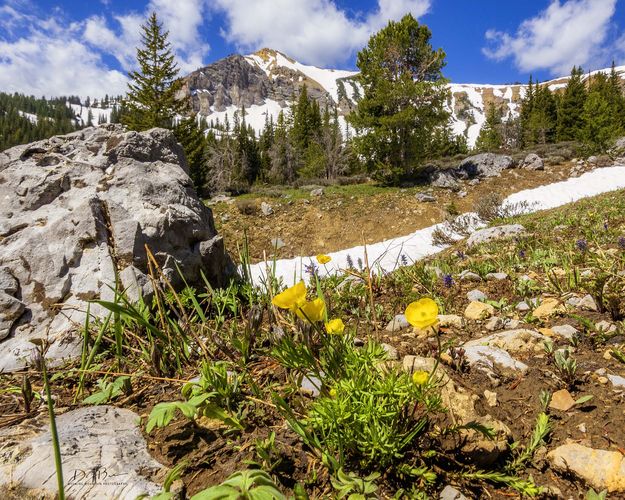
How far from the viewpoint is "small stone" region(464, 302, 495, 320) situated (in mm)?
2332

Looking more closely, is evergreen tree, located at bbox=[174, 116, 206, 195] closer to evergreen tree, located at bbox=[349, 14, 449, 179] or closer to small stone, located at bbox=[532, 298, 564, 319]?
evergreen tree, located at bbox=[349, 14, 449, 179]

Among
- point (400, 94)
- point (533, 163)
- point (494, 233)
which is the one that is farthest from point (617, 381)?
point (533, 163)

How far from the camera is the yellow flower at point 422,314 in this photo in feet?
3.19

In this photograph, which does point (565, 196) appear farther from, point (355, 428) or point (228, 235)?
point (355, 428)

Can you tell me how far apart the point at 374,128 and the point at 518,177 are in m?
7.78

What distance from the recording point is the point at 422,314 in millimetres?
1003

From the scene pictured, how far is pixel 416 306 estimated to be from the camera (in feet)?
3.35

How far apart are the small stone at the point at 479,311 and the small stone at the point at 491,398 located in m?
0.98

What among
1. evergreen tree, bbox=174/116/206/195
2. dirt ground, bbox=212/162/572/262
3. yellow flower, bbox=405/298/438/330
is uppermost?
evergreen tree, bbox=174/116/206/195

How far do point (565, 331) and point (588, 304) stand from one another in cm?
43

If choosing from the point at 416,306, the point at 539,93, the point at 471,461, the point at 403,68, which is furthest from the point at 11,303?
the point at 539,93

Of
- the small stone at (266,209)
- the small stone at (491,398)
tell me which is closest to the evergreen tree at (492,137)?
the small stone at (266,209)

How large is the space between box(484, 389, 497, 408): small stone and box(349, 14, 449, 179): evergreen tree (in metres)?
17.2

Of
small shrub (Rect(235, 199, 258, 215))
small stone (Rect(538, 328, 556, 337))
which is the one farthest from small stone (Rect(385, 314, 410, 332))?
small shrub (Rect(235, 199, 258, 215))
